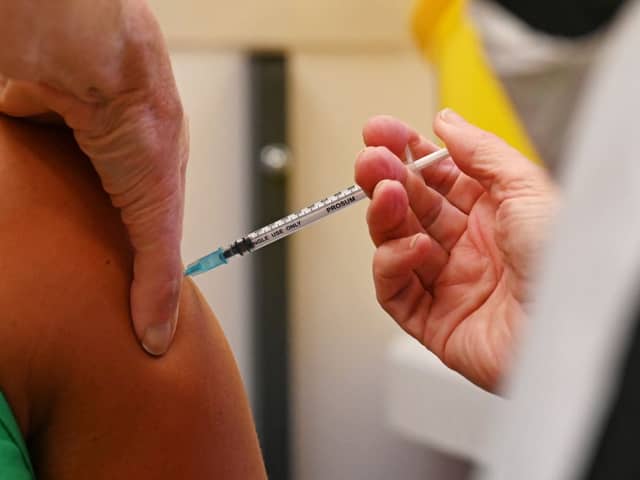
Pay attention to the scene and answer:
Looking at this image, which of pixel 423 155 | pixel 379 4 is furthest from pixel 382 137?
pixel 379 4

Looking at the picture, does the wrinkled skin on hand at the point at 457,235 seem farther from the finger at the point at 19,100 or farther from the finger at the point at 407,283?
the finger at the point at 19,100

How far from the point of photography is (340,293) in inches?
70.1

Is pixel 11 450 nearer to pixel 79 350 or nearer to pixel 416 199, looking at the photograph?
pixel 79 350

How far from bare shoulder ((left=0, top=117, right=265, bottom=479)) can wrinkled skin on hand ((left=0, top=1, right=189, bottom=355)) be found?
0.02m

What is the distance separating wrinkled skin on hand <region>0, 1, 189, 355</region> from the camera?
571 millimetres

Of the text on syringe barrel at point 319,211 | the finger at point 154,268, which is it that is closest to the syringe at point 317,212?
the text on syringe barrel at point 319,211

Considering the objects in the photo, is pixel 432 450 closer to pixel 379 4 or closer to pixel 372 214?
pixel 379 4

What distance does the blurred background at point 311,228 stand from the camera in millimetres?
1635

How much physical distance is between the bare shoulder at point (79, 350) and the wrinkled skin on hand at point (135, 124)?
0.8 inches

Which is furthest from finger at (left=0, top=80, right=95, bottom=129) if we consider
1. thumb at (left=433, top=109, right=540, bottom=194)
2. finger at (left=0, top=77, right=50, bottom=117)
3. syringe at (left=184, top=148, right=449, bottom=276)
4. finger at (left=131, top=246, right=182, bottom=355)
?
thumb at (left=433, top=109, right=540, bottom=194)

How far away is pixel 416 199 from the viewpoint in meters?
0.86

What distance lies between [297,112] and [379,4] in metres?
0.30

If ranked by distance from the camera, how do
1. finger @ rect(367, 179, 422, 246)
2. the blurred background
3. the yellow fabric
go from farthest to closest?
1. the blurred background
2. the yellow fabric
3. finger @ rect(367, 179, 422, 246)

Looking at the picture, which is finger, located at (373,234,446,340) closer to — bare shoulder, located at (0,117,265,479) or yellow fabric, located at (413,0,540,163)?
bare shoulder, located at (0,117,265,479)
